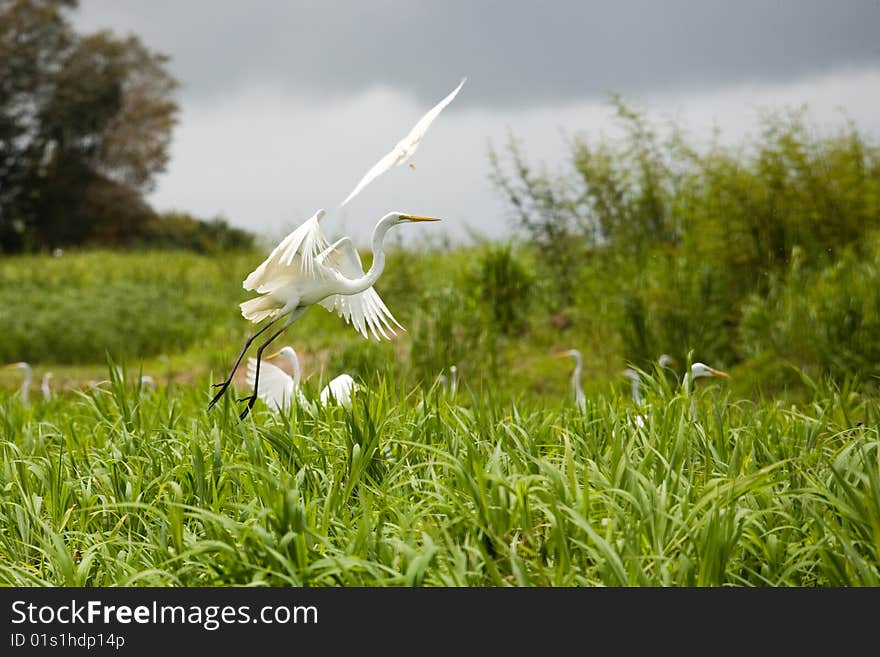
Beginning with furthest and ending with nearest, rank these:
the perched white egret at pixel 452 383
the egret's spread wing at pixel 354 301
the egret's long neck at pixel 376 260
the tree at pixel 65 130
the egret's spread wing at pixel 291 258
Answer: the tree at pixel 65 130 → the perched white egret at pixel 452 383 → the egret's spread wing at pixel 354 301 → the egret's long neck at pixel 376 260 → the egret's spread wing at pixel 291 258

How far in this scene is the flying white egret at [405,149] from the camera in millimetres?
3833

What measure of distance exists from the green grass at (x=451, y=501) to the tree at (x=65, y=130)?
24523mm

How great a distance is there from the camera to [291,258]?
3967 millimetres

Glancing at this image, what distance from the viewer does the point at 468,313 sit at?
9.98 m

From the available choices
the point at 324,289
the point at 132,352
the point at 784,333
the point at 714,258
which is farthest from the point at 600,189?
the point at 324,289

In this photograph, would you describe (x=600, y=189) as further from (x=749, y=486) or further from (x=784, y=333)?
(x=749, y=486)

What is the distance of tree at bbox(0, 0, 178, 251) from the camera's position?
88.7 ft

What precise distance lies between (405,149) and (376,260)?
562mm

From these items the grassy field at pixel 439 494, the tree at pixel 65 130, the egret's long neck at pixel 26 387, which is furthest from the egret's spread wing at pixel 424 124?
the tree at pixel 65 130

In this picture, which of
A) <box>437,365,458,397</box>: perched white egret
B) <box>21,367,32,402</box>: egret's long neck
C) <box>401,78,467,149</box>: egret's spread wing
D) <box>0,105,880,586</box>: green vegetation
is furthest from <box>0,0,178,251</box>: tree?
→ <box>401,78,467,149</box>: egret's spread wing

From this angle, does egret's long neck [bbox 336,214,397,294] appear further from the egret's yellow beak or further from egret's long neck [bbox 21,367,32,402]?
egret's long neck [bbox 21,367,32,402]

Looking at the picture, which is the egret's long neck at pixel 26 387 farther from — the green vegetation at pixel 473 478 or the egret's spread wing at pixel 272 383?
the egret's spread wing at pixel 272 383

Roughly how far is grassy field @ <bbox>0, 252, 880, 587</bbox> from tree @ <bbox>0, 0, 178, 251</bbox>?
23.5 meters
